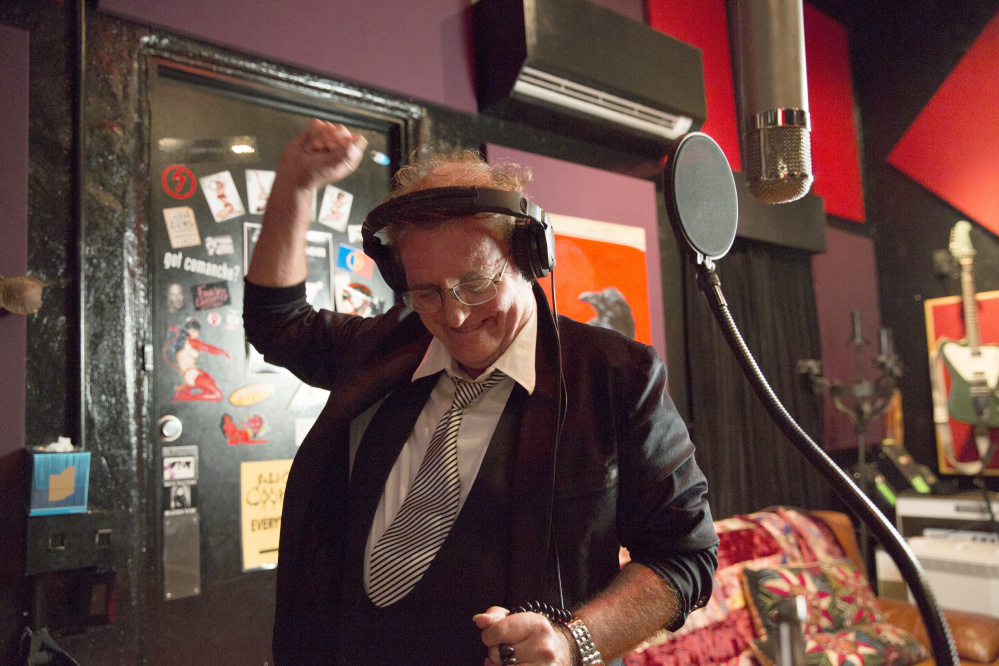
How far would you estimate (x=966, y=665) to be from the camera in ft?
9.16

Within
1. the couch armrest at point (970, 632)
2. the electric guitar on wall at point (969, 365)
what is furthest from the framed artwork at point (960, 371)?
the couch armrest at point (970, 632)

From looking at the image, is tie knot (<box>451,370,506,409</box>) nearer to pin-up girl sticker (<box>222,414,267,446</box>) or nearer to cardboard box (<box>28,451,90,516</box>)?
cardboard box (<box>28,451,90,516</box>)

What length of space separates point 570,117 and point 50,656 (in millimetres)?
2571

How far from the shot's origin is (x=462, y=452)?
1.13m

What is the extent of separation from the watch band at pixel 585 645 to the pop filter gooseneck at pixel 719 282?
0.43 metres

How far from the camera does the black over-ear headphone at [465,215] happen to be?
1026 millimetres

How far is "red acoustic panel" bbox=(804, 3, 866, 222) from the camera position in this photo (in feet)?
15.8

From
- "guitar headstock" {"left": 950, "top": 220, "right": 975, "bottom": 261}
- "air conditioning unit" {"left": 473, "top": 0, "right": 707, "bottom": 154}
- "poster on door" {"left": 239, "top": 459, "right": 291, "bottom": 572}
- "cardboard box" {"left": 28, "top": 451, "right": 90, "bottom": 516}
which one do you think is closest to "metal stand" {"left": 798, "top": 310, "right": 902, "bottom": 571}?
"guitar headstock" {"left": 950, "top": 220, "right": 975, "bottom": 261}

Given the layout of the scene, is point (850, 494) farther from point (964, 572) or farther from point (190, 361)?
point (964, 572)

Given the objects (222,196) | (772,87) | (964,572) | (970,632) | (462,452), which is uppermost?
(222,196)

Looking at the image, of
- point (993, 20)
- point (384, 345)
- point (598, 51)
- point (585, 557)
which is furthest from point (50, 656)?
point (993, 20)

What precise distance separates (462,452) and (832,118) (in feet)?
15.9

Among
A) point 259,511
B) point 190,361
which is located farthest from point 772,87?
point 259,511

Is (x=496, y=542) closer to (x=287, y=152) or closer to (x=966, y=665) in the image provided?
(x=287, y=152)
